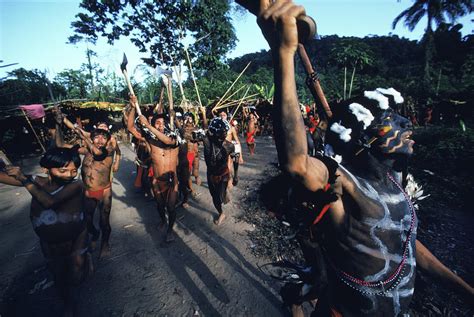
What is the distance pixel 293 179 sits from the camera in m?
1.06

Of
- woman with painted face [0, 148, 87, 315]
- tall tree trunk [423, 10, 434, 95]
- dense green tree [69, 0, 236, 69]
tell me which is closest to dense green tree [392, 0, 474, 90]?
tall tree trunk [423, 10, 434, 95]

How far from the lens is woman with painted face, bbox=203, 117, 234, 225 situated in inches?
210

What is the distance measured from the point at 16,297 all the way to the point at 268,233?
398 centimetres

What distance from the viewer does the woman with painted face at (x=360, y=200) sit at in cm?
100

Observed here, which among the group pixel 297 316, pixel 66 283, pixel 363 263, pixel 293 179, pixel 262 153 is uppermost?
pixel 293 179

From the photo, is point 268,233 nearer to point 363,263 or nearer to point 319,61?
point 363,263

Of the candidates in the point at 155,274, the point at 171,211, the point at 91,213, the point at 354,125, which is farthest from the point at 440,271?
the point at 91,213

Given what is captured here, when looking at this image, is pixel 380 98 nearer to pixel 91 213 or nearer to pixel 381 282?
pixel 381 282

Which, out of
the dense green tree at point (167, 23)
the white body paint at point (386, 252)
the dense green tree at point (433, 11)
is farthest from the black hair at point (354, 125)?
the dense green tree at point (433, 11)

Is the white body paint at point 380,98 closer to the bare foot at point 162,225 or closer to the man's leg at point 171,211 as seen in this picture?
the man's leg at point 171,211

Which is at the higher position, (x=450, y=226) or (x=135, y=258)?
(x=450, y=226)

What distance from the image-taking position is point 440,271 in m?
1.74

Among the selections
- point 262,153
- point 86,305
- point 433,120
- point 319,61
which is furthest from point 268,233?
point 319,61

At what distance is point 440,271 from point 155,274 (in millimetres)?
3549
